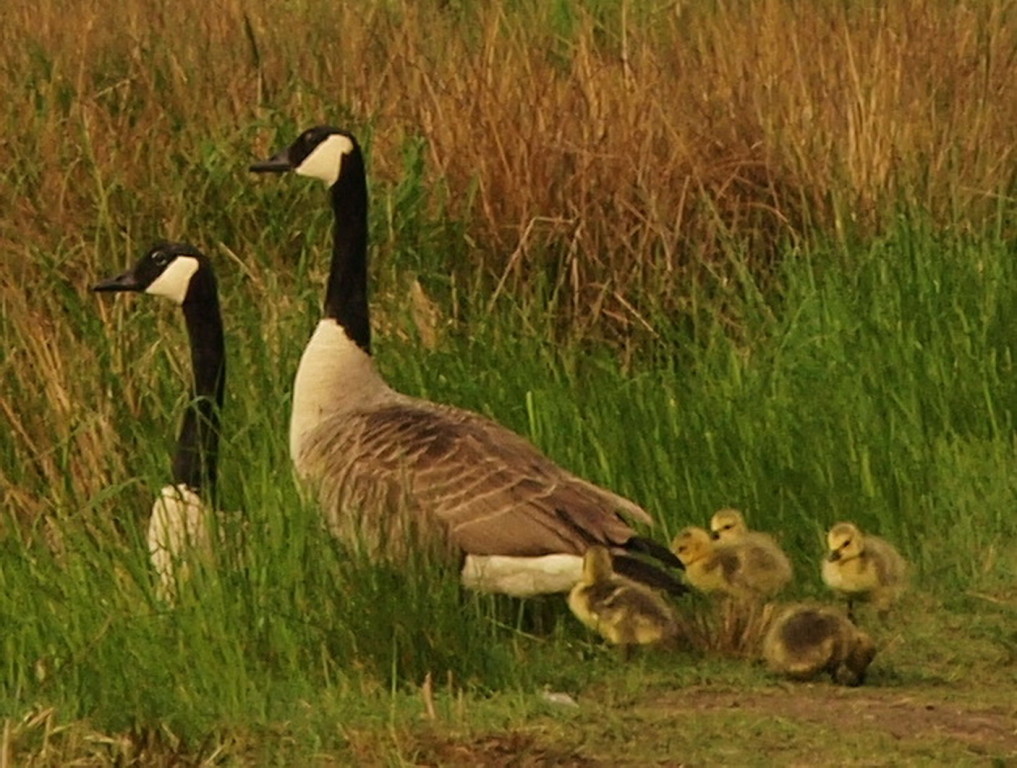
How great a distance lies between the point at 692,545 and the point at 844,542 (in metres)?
0.44

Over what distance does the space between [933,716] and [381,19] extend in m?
6.85

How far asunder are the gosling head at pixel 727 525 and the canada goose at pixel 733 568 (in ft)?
0.35

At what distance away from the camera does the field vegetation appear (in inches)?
232

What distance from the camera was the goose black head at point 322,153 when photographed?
822 cm

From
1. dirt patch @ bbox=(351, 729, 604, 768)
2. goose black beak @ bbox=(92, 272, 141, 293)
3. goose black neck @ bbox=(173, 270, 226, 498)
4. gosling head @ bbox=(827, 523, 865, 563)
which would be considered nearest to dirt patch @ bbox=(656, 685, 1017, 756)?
dirt patch @ bbox=(351, 729, 604, 768)

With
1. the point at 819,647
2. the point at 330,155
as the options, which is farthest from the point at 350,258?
the point at 819,647

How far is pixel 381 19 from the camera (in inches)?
470

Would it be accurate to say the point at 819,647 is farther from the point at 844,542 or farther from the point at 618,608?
the point at 844,542

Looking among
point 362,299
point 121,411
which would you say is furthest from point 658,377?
point 121,411

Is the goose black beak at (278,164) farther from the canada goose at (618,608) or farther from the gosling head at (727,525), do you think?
the canada goose at (618,608)

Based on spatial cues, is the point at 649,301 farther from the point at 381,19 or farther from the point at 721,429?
the point at 381,19

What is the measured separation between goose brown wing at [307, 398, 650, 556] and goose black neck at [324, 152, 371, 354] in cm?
67

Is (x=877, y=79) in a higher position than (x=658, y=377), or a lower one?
higher

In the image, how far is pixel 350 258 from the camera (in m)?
8.12
